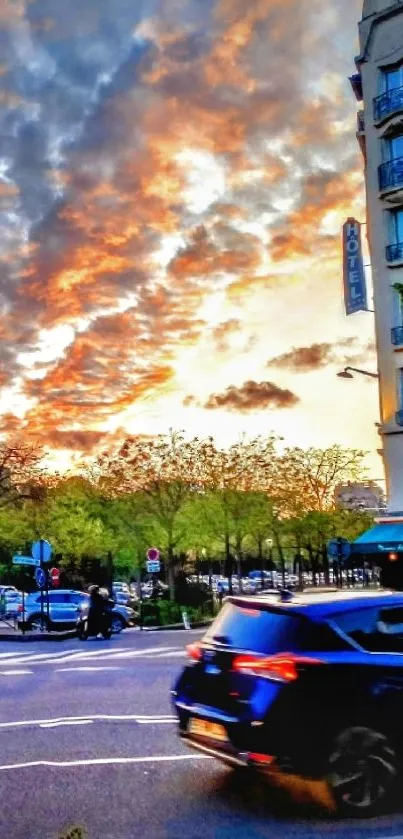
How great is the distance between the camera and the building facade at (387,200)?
33.8 m

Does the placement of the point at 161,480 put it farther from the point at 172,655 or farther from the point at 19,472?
the point at 172,655

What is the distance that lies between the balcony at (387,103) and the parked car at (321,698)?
31.3 m

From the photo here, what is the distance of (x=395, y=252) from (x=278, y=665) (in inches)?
1182

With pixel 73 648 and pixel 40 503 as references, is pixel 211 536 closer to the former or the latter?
pixel 40 503

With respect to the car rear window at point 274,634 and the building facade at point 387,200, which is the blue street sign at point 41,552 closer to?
the building facade at point 387,200

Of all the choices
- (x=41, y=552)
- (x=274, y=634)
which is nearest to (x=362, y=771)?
(x=274, y=634)

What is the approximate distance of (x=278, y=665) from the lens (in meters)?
6.61

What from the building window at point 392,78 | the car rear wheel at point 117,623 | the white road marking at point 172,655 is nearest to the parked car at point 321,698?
the white road marking at point 172,655

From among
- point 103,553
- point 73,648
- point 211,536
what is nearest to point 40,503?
point 103,553

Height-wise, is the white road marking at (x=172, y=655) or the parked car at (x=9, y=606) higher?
the parked car at (x=9, y=606)

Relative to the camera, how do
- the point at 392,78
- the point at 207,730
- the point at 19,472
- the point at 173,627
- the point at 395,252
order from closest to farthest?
the point at 207,730, the point at 173,627, the point at 395,252, the point at 392,78, the point at 19,472

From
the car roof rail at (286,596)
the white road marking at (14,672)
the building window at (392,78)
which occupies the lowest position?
the white road marking at (14,672)

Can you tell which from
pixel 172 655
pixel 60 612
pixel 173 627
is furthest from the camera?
pixel 60 612

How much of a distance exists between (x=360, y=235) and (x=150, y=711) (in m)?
27.2
